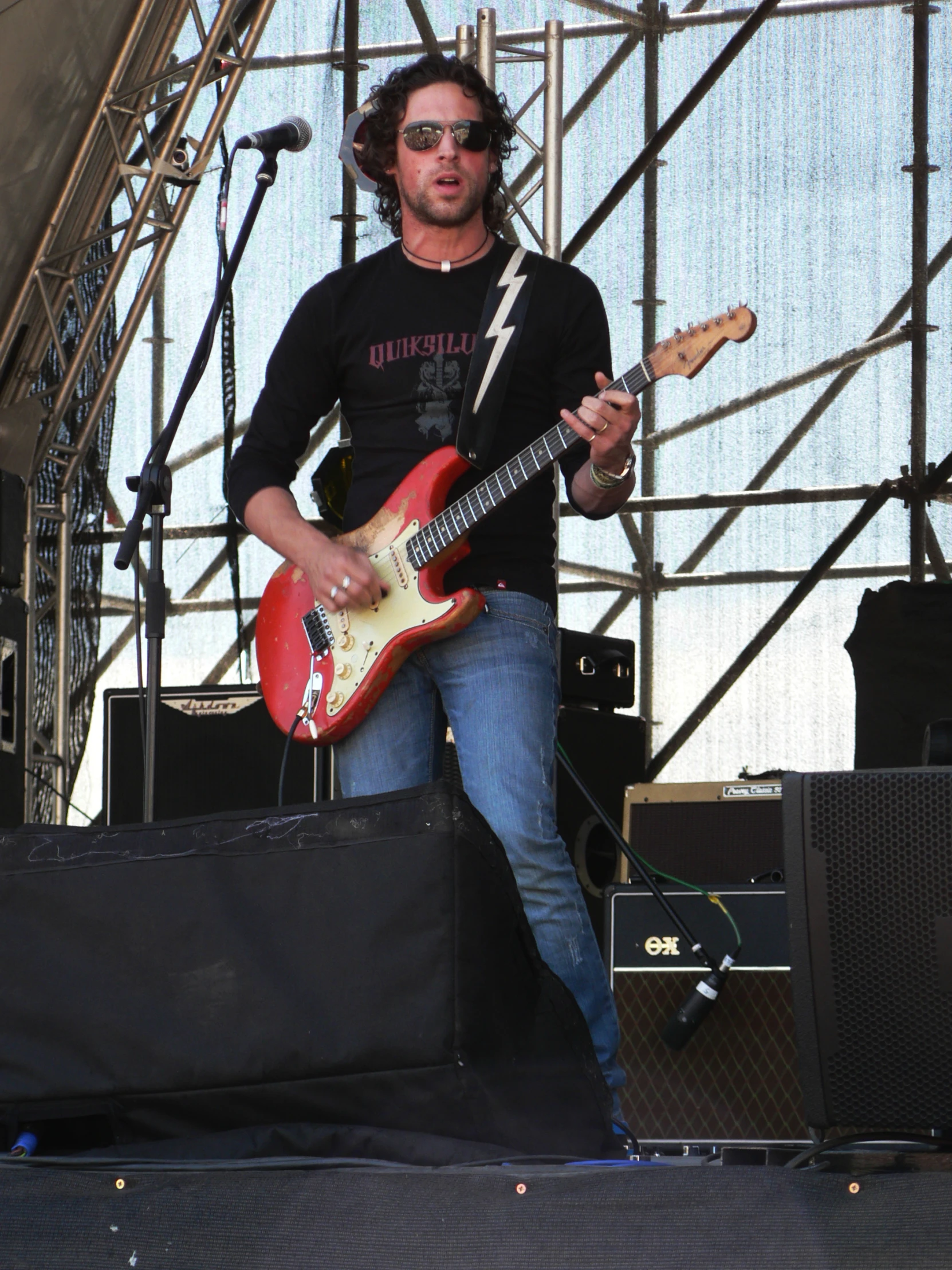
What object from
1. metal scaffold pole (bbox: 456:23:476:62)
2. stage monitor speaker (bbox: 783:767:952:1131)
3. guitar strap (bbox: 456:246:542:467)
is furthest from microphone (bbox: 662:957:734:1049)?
metal scaffold pole (bbox: 456:23:476:62)

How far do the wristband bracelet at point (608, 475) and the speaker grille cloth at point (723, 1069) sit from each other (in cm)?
88

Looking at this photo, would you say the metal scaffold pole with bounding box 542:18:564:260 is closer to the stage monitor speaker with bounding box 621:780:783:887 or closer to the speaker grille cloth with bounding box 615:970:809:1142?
the stage monitor speaker with bounding box 621:780:783:887

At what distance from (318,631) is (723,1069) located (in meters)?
0.94

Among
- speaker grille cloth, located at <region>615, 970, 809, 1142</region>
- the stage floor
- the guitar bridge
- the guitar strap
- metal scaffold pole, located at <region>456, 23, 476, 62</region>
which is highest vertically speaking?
metal scaffold pole, located at <region>456, 23, 476, 62</region>

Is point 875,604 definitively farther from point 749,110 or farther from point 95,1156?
point 95,1156

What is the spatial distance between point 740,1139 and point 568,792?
1005 millimetres

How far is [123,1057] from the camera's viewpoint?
1406mm

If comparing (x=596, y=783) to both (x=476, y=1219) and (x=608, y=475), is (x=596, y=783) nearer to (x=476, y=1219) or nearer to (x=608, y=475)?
(x=608, y=475)

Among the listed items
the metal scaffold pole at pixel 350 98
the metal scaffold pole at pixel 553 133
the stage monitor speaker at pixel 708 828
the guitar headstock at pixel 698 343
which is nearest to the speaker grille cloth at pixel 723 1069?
the stage monitor speaker at pixel 708 828

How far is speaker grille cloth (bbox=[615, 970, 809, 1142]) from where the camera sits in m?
2.45

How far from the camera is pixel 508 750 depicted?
2.00 m

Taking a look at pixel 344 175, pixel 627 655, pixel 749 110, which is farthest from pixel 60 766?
pixel 749 110

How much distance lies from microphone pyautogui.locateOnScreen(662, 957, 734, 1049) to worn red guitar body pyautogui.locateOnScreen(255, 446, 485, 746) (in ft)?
2.38

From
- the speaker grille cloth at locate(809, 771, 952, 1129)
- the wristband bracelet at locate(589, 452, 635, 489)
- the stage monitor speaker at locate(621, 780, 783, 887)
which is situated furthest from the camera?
the stage monitor speaker at locate(621, 780, 783, 887)
